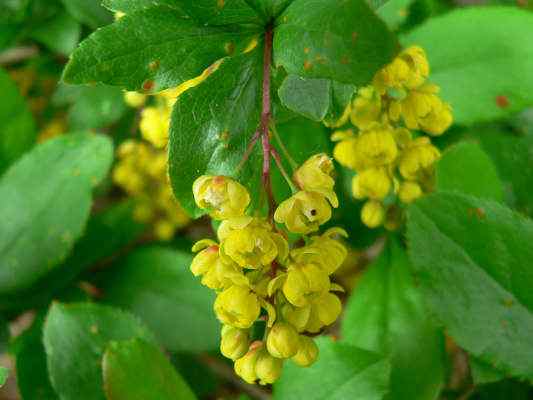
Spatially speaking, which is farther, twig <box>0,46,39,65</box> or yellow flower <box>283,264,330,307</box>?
twig <box>0,46,39,65</box>

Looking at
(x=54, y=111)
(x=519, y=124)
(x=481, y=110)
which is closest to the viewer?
(x=481, y=110)

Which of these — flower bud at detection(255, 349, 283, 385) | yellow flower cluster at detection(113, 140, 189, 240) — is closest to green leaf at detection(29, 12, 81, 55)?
yellow flower cluster at detection(113, 140, 189, 240)

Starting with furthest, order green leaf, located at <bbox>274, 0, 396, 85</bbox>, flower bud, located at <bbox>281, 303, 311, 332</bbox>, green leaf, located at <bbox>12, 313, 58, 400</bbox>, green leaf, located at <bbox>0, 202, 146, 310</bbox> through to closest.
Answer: green leaf, located at <bbox>0, 202, 146, 310</bbox> → green leaf, located at <bbox>12, 313, 58, 400</bbox> → flower bud, located at <bbox>281, 303, 311, 332</bbox> → green leaf, located at <bbox>274, 0, 396, 85</bbox>

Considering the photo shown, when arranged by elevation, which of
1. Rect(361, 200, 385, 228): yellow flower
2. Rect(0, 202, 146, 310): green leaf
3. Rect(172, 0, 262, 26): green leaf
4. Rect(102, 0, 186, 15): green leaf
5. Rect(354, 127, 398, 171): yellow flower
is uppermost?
Rect(102, 0, 186, 15): green leaf

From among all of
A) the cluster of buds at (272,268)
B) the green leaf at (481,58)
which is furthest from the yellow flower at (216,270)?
the green leaf at (481,58)

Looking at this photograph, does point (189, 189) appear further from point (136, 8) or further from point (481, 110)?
point (481, 110)

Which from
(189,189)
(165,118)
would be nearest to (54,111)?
(165,118)

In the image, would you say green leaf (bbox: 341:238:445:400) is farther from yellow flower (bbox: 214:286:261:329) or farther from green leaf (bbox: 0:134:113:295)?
green leaf (bbox: 0:134:113:295)
